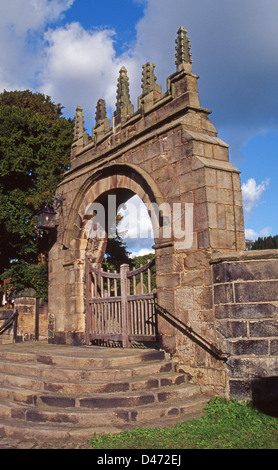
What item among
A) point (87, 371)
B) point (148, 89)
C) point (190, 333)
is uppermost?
point (148, 89)

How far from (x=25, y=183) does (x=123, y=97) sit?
201 inches

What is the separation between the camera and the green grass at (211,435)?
3.90 meters

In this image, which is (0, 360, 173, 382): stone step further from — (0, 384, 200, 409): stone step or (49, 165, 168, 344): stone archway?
(49, 165, 168, 344): stone archway

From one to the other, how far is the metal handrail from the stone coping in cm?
103

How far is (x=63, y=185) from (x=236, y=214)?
16.7ft

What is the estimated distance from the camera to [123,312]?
724cm

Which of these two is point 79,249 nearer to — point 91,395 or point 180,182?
point 180,182

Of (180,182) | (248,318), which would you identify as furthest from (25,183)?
(248,318)

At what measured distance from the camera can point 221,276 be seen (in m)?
5.30

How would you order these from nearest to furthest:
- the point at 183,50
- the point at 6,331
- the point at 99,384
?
the point at 99,384
the point at 183,50
the point at 6,331

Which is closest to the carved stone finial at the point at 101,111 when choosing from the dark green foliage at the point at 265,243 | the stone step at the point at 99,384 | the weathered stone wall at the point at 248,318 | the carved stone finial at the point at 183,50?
the carved stone finial at the point at 183,50

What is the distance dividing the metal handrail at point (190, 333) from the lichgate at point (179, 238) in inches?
0.6
